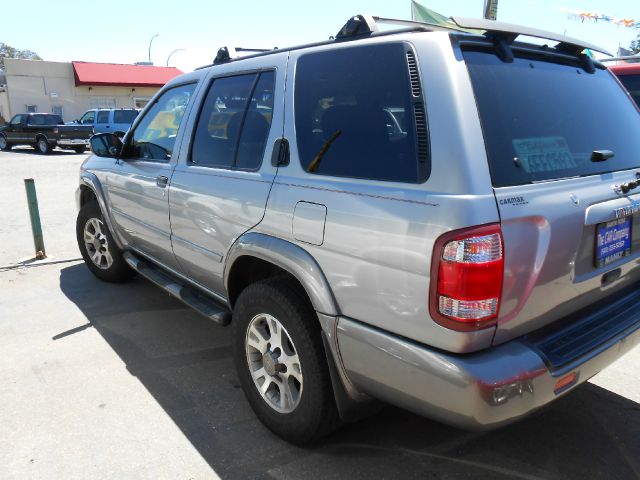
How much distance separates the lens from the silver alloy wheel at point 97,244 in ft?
16.7

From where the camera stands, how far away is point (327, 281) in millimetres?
2318

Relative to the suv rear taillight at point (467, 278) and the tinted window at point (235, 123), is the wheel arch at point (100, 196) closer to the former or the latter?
the tinted window at point (235, 123)

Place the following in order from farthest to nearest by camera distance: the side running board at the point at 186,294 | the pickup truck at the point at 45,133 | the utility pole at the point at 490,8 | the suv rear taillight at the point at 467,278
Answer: the pickup truck at the point at 45,133
the utility pole at the point at 490,8
the side running board at the point at 186,294
the suv rear taillight at the point at 467,278

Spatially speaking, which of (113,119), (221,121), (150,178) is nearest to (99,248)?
(150,178)

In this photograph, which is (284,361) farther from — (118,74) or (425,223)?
(118,74)

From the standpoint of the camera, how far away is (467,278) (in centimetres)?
189

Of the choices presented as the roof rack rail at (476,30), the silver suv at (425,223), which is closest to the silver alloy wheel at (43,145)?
the silver suv at (425,223)

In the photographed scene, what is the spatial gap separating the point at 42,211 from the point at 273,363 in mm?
7938

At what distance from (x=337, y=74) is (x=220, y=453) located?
6.53ft

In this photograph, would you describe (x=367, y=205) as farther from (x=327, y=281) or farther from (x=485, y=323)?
(x=485, y=323)

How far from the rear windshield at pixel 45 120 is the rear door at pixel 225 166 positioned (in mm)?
22098

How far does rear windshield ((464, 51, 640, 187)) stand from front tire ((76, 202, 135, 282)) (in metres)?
3.88

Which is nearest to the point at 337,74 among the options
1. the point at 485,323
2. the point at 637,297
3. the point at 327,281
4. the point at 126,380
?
the point at 327,281

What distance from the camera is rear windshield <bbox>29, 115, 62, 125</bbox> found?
22.5 metres
